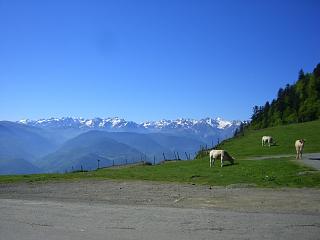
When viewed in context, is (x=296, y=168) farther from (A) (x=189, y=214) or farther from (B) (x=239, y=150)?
(B) (x=239, y=150)

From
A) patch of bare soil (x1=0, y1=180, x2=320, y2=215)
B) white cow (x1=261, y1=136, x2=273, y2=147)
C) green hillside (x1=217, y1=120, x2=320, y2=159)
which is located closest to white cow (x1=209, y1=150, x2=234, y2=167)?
green hillside (x1=217, y1=120, x2=320, y2=159)

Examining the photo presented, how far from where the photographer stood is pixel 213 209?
21.7 metres

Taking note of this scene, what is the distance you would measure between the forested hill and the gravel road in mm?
114321

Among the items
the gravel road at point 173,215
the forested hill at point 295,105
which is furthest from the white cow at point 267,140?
the forested hill at point 295,105

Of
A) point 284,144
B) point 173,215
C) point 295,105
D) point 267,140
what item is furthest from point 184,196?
point 295,105

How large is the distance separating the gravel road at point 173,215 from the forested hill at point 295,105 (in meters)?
114

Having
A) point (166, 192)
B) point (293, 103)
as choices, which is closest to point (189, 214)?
point (166, 192)

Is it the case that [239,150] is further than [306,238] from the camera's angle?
Yes

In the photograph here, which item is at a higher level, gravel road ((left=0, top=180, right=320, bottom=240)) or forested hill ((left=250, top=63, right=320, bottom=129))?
forested hill ((left=250, top=63, right=320, bottom=129))

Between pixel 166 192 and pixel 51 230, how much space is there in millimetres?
14781

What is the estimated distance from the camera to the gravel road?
1530 cm

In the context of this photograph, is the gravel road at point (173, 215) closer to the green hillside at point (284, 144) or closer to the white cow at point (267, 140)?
the green hillside at point (284, 144)

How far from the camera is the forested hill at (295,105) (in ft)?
458

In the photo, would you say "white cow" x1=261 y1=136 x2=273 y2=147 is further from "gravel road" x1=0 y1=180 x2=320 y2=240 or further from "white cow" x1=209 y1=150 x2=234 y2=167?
"gravel road" x1=0 y1=180 x2=320 y2=240
